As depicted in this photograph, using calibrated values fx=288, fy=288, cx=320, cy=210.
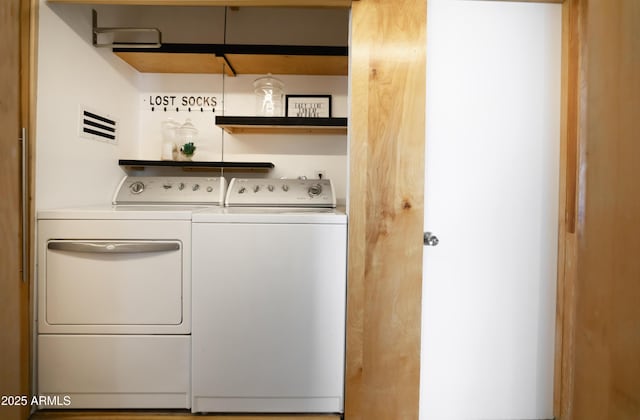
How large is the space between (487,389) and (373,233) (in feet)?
2.98

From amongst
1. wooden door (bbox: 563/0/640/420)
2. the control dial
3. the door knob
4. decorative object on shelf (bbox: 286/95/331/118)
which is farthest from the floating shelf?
wooden door (bbox: 563/0/640/420)

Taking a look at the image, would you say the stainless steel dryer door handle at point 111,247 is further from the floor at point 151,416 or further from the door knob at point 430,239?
the door knob at point 430,239

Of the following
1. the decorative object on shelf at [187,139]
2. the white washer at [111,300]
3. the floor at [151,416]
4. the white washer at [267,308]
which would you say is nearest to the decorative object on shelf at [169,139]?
the decorative object on shelf at [187,139]

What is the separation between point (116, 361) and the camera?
4.01 feet

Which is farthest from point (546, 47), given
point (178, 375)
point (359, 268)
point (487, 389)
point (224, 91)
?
point (178, 375)

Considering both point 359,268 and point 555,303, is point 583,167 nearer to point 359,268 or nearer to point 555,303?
point 359,268

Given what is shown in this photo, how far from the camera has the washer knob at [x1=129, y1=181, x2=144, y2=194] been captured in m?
1.72

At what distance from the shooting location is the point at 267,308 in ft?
4.02

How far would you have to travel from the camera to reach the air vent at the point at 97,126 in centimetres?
147

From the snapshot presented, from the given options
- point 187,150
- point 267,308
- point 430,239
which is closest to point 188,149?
point 187,150

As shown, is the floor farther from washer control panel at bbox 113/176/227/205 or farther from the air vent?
the air vent

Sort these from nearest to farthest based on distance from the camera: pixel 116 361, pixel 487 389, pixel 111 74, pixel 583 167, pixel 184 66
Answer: pixel 583 167 < pixel 116 361 < pixel 487 389 < pixel 111 74 < pixel 184 66

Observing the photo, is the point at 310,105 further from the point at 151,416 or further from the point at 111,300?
the point at 151,416

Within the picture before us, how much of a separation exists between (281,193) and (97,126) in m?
1.05
